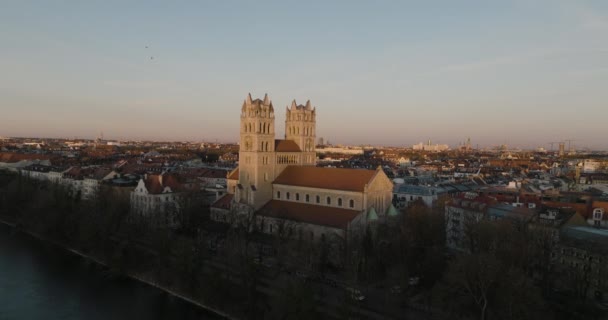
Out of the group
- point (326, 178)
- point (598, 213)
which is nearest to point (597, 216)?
point (598, 213)

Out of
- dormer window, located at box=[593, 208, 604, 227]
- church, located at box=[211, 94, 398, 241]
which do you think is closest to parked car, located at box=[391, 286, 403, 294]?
church, located at box=[211, 94, 398, 241]

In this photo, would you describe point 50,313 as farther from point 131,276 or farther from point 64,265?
point 64,265

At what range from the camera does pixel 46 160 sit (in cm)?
→ 10088

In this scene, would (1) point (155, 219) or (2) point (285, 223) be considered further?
(1) point (155, 219)

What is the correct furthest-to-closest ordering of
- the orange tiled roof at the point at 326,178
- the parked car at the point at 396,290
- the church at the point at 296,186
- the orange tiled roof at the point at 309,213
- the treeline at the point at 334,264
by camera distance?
the orange tiled roof at the point at 326,178, the church at the point at 296,186, the orange tiled roof at the point at 309,213, the parked car at the point at 396,290, the treeline at the point at 334,264

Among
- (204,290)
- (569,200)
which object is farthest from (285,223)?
(569,200)

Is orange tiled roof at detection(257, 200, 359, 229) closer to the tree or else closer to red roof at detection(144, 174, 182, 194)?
the tree

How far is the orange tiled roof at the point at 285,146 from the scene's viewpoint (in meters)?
50.0

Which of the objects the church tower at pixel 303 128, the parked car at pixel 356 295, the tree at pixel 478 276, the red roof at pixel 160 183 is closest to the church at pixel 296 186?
the church tower at pixel 303 128

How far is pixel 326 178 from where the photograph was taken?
4503cm

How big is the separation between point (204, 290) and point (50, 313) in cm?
1084

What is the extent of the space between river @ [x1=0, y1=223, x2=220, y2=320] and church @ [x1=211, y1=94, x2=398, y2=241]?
12265mm

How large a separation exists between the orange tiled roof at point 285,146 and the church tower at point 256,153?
1.09m

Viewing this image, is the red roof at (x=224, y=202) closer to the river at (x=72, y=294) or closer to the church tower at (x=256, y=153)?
the church tower at (x=256, y=153)
